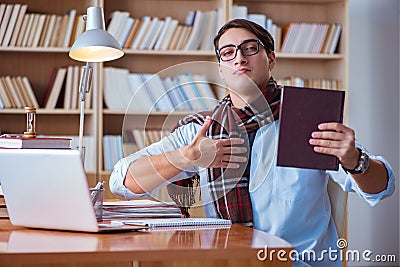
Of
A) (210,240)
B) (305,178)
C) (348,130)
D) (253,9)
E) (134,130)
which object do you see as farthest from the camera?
(253,9)

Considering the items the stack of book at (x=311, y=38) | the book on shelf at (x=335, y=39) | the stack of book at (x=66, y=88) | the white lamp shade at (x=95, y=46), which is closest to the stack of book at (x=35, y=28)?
the stack of book at (x=66, y=88)

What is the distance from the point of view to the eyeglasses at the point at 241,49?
1.84m

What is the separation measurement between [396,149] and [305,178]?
2.87 meters

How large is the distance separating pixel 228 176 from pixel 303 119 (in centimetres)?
30

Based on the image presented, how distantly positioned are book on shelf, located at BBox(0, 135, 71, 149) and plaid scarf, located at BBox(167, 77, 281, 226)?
0.30 m

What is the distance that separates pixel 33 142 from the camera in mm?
1763

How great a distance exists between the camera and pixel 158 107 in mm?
1676

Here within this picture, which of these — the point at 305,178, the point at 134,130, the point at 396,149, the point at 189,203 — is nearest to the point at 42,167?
the point at 134,130

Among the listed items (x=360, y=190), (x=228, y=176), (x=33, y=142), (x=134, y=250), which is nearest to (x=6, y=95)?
(x=33, y=142)

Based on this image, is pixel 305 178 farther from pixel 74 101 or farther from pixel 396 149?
pixel 396 149

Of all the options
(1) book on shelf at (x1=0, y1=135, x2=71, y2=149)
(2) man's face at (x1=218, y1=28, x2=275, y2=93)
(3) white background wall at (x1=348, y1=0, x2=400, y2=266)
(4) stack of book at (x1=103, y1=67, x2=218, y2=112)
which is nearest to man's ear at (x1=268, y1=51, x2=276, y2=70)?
(2) man's face at (x1=218, y1=28, x2=275, y2=93)

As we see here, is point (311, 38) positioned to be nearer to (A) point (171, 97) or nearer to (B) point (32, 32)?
(B) point (32, 32)

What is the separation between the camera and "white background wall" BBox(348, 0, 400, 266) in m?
4.50

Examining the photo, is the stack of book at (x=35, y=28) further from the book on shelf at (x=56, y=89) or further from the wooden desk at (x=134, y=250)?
the wooden desk at (x=134, y=250)
